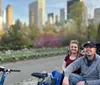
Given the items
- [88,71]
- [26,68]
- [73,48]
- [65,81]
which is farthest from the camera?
[26,68]

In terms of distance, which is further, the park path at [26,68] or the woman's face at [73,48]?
the park path at [26,68]

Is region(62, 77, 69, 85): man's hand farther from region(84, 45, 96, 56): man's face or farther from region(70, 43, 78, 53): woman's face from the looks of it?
region(70, 43, 78, 53): woman's face

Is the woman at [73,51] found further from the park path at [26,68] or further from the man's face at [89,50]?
the park path at [26,68]

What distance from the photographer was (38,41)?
231ft

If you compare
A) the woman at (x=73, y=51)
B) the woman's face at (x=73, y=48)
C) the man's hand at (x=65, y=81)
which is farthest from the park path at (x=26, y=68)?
the man's hand at (x=65, y=81)

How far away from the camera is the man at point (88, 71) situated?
3.57 metres

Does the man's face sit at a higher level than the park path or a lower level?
higher

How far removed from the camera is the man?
3572 mm

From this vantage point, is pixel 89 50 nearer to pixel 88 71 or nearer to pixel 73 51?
pixel 88 71

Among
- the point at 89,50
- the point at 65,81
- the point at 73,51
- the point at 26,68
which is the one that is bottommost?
the point at 26,68

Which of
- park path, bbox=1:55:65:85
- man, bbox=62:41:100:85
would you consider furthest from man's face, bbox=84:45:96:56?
park path, bbox=1:55:65:85

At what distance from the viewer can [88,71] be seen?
3.69 metres

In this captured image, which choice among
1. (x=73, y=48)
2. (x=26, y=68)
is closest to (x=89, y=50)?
(x=73, y=48)

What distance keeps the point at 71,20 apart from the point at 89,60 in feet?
242
